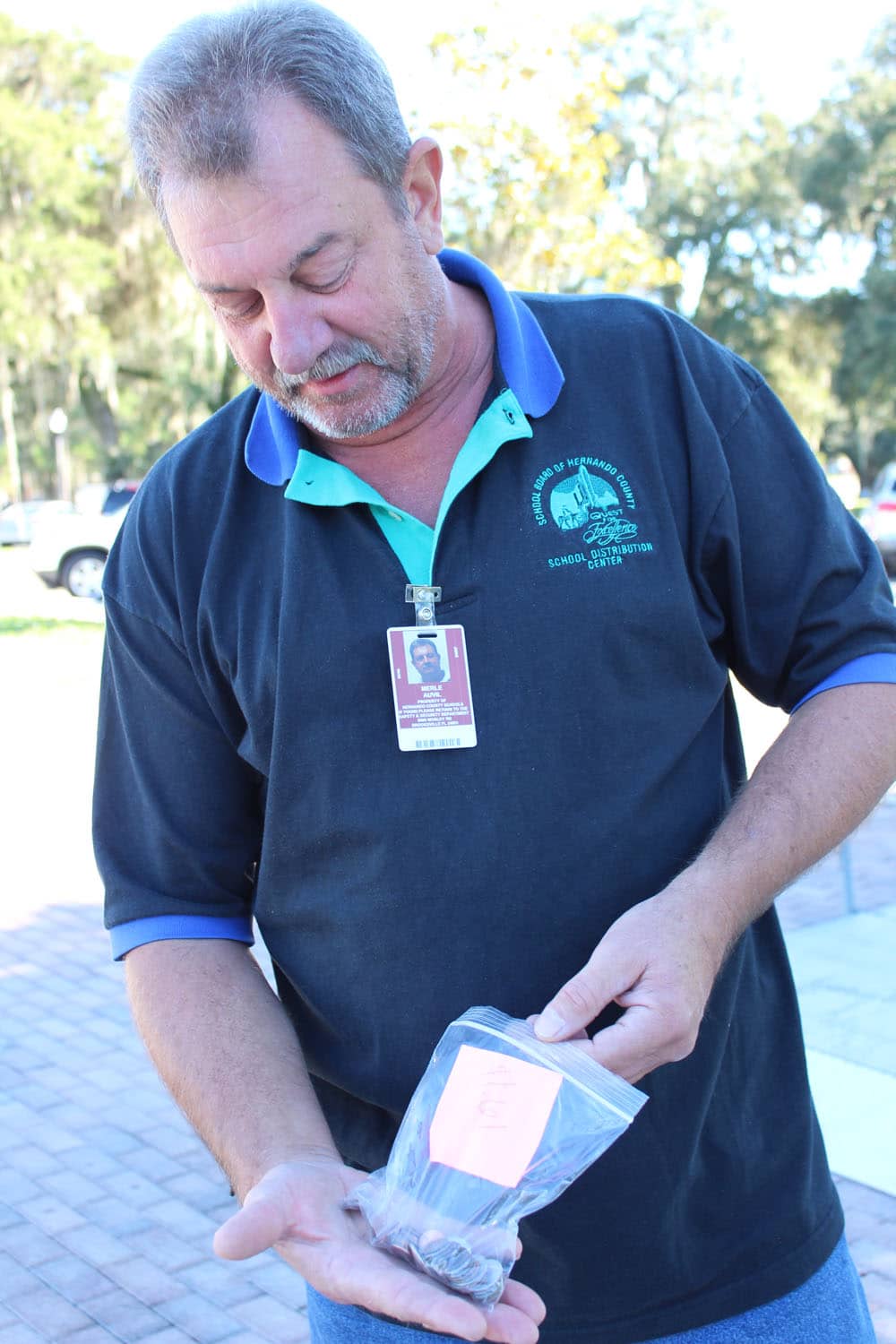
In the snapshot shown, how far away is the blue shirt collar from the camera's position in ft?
5.63

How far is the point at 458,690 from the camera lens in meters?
1.58

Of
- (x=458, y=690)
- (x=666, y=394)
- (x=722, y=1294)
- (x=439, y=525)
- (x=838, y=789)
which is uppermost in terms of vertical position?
(x=666, y=394)

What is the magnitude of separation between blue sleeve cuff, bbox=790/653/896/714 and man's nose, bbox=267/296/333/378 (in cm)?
73

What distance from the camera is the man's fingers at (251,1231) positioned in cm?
131

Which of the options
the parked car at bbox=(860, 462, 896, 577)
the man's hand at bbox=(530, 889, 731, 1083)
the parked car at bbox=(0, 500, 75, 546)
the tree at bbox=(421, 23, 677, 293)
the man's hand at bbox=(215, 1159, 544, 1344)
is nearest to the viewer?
the man's hand at bbox=(215, 1159, 544, 1344)

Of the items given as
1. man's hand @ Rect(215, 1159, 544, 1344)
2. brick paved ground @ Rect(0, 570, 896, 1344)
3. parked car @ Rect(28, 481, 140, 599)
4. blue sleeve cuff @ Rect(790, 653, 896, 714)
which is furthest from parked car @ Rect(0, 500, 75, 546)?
man's hand @ Rect(215, 1159, 544, 1344)

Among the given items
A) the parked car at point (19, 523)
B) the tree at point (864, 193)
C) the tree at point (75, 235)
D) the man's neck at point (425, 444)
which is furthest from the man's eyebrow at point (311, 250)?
the parked car at point (19, 523)

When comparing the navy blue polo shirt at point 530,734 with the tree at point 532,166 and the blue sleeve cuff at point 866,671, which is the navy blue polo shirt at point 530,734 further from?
the tree at point 532,166

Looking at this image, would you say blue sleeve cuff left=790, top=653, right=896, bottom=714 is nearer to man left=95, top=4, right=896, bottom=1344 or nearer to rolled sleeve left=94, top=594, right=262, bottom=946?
man left=95, top=4, right=896, bottom=1344

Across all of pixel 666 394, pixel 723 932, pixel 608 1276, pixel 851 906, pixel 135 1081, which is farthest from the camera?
pixel 851 906

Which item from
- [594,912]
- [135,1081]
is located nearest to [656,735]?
[594,912]

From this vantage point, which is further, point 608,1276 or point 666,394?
point 666,394

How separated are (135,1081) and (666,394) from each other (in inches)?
166

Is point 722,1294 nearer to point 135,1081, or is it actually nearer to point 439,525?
point 439,525
